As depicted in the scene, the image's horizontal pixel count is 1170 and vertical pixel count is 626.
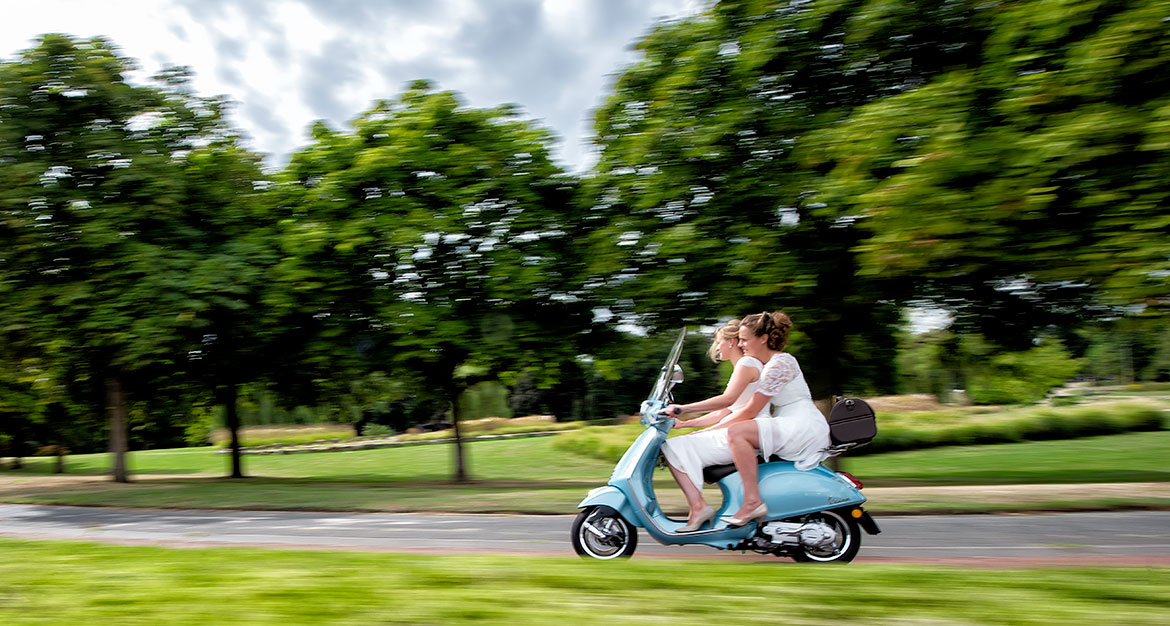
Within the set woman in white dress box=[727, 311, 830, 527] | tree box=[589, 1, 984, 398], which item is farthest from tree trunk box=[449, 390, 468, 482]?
woman in white dress box=[727, 311, 830, 527]

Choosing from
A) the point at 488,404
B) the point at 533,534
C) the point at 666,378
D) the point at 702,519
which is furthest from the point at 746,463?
the point at 488,404

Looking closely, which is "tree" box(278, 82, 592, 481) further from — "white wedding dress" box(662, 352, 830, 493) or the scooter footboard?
the scooter footboard

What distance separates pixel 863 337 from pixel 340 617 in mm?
14713

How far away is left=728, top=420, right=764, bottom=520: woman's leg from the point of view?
6.35 meters

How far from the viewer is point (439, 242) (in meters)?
17.8

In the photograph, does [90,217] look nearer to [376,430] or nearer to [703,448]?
[703,448]

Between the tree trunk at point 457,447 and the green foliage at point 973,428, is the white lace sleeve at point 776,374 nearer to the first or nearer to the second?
the tree trunk at point 457,447

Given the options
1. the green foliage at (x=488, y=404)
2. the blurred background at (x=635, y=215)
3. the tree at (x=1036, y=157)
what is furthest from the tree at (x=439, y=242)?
the green foliage at (x=488, y=404)

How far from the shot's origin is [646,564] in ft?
15.3

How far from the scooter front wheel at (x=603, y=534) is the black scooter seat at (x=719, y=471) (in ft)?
2.28

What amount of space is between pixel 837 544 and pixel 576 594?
10.6 ft

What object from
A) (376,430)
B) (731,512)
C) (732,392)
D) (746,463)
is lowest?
(376,430)

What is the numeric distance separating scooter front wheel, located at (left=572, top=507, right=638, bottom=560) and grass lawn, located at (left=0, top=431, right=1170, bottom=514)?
3.67 m

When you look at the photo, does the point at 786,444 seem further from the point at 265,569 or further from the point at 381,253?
the point at 381,253
